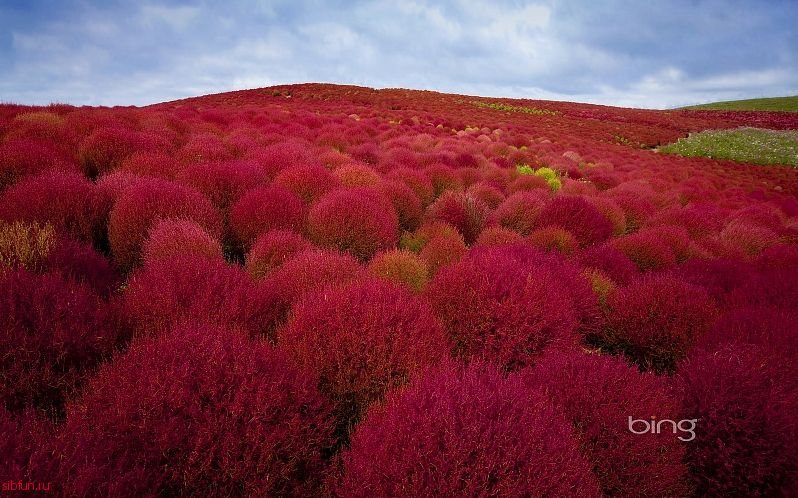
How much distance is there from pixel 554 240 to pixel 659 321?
7.23ft

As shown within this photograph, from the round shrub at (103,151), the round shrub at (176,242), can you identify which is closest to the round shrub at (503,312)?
the round shrub at (176,242)

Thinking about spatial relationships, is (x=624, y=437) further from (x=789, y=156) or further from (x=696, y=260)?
(x=789, y=156)

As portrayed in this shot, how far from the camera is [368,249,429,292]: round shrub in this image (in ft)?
13.8

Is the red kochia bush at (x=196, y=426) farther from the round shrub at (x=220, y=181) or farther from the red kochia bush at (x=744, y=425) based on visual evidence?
the round shrub at (x=220, y=181)

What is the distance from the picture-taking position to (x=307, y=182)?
20.2 ft

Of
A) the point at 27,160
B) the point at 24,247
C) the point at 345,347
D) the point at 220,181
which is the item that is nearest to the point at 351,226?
the point at 220,181

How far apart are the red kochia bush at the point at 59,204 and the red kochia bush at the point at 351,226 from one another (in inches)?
90.8

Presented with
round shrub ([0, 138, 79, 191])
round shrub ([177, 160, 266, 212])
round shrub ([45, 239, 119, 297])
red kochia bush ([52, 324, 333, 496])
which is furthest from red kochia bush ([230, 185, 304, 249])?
red kochia bush ([52, 324, 333, 496])

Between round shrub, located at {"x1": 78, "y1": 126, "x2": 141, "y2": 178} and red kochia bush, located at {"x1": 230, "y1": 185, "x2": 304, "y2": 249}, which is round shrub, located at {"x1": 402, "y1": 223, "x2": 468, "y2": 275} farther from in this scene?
round shrub, located at {"x1": 78, "y1": 126, "x2": 141, "y2": 178}

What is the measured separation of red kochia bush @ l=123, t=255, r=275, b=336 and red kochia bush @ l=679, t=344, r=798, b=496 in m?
3.00

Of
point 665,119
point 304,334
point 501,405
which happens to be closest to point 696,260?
point 501,405

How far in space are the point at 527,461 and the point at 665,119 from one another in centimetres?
4521

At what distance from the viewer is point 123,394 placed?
6.25ft

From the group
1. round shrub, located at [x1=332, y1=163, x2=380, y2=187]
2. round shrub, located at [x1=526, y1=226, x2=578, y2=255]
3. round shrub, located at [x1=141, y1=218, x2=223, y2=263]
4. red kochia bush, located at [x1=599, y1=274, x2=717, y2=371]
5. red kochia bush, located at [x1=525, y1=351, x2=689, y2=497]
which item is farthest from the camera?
round shrub, located at [x1=332, y1=163, x2=380, y2=187]
